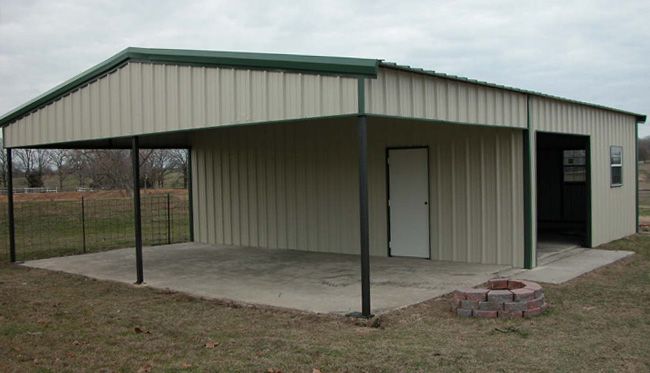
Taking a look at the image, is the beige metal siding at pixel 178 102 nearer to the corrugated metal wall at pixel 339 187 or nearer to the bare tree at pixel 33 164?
the corrugated metal wall at pixel 339 187

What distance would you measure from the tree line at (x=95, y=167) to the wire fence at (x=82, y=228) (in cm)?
839

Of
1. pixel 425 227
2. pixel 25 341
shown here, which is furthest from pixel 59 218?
pixel 25 341

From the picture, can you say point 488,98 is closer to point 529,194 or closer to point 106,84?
point 529,194

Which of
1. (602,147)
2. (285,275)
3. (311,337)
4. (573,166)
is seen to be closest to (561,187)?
(573,166)

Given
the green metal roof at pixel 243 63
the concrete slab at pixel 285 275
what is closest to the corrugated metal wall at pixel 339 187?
the concrete slab at pixel 285 275

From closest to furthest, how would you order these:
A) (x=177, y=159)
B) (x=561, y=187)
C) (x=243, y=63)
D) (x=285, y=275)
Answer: (x=243, y=63) < (x=285, y=275) < (x=561, y=187) < (x=177, y=159)

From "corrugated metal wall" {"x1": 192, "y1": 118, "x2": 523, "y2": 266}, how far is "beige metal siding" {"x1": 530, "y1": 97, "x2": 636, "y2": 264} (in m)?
0.73

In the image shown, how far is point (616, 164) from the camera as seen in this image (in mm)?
13258

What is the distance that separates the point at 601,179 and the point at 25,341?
10577 mm

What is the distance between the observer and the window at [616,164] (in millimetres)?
12982

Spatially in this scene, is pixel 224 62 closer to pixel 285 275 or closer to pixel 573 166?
pixel 285 275

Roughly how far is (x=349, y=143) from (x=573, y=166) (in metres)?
7.88

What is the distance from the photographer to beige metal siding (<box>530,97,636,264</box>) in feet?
34.0

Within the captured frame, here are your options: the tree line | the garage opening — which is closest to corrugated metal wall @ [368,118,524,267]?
the garage opening
